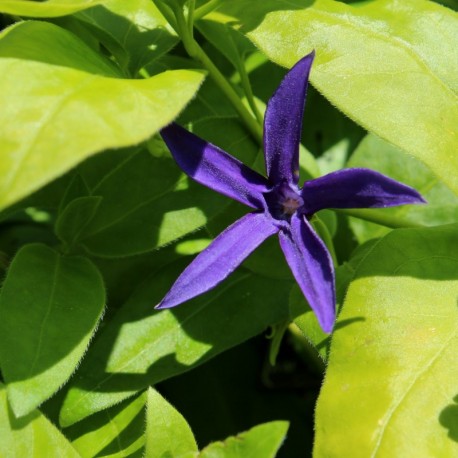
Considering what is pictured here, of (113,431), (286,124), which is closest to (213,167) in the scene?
(286,124)

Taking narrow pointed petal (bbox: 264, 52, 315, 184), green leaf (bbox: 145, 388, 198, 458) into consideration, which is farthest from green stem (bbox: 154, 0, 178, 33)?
green leaf (bbox: 145, 388, 198, 458)

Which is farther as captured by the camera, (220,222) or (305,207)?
(220,222)

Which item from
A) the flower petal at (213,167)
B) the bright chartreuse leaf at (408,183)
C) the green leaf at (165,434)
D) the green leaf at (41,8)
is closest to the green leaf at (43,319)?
the green leaf at (165,434)

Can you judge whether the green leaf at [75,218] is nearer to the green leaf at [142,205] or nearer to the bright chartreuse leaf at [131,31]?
the green leaf at [142,205]

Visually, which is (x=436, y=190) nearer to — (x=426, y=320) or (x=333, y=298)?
(x=426, y=320)

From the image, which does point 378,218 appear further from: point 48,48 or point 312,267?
point 48,48

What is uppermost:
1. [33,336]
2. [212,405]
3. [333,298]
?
[333,298]

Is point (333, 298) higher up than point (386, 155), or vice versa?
point (333, 298)

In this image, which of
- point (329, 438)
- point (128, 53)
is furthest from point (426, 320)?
point (128, 53)
